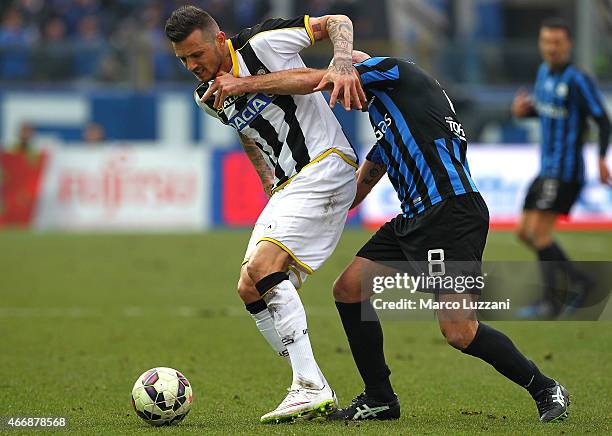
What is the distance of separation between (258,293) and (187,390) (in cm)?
62

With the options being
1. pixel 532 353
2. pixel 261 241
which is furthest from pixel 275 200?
pixel 532 353

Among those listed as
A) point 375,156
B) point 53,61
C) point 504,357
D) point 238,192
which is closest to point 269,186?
point 375,156

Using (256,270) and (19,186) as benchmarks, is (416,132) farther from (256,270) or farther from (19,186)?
(19,186)

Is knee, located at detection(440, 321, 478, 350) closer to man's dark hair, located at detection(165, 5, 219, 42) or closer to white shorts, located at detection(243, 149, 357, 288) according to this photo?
white shorts, located at detection(243, 149, 357, 288)

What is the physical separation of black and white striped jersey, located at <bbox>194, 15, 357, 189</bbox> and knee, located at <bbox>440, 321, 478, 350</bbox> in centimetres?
114

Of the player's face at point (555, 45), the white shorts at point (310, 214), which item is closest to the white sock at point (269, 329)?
the white shorts at point (310, 214)

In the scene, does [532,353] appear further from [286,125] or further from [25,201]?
[25,201]

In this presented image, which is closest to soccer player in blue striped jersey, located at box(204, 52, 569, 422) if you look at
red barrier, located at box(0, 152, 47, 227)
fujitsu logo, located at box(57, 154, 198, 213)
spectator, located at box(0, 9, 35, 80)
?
fujitsu logo, located at box(57, 154, 198, 213)

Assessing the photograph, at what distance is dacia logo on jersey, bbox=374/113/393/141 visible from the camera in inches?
223

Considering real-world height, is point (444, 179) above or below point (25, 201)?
above

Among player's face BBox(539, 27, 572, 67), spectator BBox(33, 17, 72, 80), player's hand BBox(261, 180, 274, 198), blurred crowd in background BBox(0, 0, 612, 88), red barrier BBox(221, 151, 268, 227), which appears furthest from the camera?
spectator BBox(33, 17, 72, 80)

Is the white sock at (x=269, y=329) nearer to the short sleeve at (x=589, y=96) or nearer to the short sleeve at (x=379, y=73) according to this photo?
the short sleeve at (x=379, y=73)

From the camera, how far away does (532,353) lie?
26.9ft

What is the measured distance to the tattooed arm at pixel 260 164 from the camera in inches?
246
